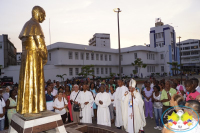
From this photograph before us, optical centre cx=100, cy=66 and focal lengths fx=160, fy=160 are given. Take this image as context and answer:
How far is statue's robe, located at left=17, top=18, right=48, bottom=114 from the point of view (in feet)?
11.3

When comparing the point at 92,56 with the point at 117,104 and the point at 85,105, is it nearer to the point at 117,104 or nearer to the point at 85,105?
the point at 117,104

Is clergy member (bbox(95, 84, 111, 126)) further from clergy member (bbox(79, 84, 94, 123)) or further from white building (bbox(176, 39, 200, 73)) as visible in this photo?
white building (bbox(176, 39, 200, 73))

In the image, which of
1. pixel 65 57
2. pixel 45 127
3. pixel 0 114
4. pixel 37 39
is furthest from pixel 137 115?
pixel 65 57

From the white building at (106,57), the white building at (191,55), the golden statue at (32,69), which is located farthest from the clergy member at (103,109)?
the white building at (191,55)

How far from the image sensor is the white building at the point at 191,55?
5984 centimetres

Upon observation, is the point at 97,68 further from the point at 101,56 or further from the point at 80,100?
the point at 80,100

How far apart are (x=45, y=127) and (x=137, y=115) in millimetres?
3401

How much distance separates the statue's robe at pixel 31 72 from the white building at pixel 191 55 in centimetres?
6355

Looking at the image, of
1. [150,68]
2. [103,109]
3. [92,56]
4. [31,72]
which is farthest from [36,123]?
[150,68]

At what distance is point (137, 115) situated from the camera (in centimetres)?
561

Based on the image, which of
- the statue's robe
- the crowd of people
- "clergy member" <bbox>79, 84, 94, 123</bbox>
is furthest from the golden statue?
"clergy member" <bbox>79, 84, 94, 123</bbox>

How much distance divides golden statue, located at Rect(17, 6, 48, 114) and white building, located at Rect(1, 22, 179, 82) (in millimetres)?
23176

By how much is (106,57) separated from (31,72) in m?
31.1

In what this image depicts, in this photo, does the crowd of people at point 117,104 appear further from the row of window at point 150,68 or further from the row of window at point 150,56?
the row of window at point 150,56
